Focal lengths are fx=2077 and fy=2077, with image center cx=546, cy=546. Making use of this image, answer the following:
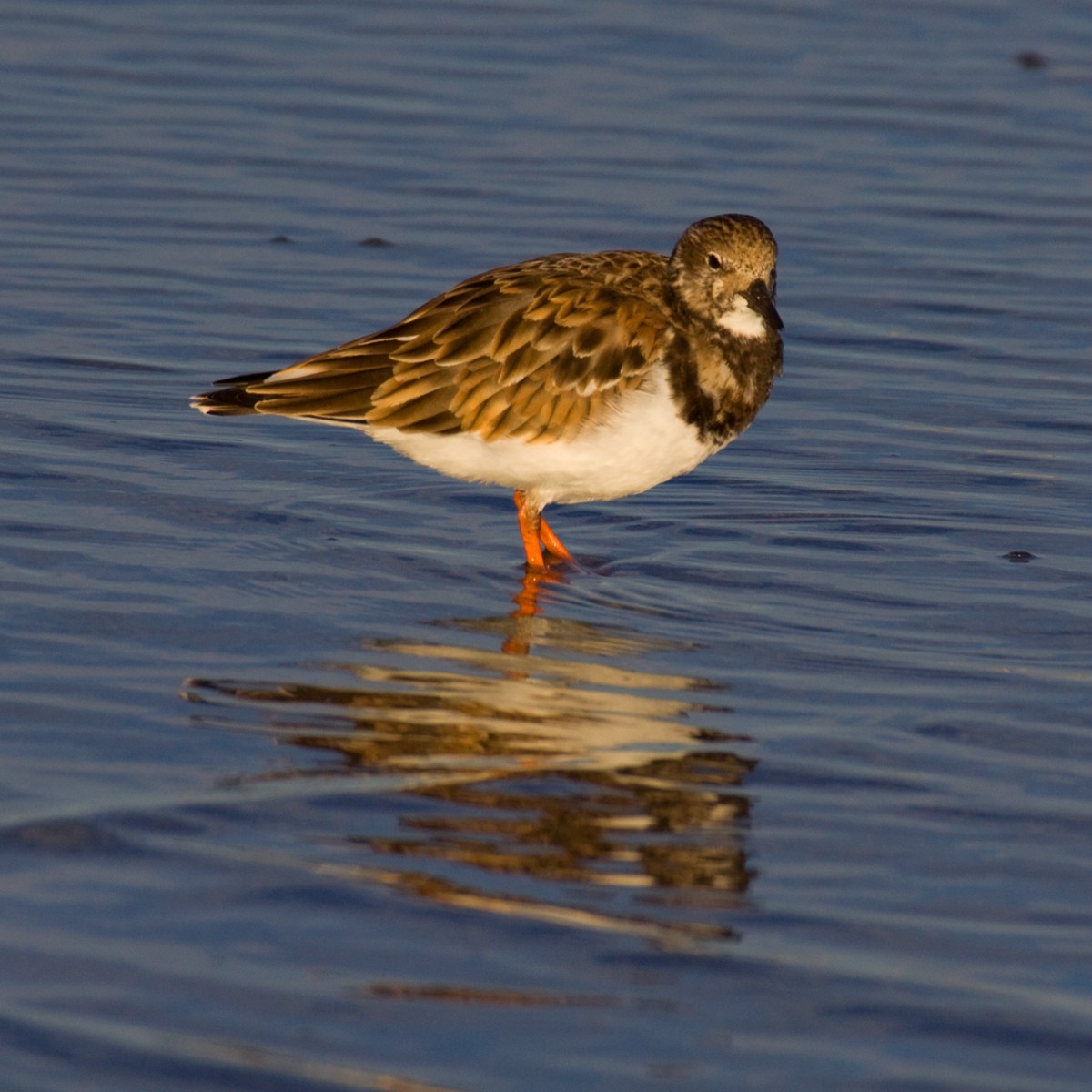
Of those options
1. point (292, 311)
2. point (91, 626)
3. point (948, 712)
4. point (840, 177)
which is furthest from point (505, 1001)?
point (840, 177)

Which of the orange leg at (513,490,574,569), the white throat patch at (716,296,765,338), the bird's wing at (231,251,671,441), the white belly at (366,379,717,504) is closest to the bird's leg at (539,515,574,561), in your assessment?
the orange leg at (513,490,574,569)

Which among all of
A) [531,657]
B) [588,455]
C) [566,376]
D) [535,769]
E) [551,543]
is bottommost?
[535,769]

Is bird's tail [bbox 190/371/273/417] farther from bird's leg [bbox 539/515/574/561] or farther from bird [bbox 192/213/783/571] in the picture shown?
bird's leg [bbox 539/515/574/561]

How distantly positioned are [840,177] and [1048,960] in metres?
10.6

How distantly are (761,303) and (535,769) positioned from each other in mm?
2839

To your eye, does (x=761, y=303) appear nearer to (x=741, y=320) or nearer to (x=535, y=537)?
(x=741, y=320)

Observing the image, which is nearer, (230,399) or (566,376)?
(566,376)

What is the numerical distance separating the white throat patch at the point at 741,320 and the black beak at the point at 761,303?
0.06ft

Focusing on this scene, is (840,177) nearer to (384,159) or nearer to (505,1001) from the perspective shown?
(384,159)

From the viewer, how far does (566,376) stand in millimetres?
8039

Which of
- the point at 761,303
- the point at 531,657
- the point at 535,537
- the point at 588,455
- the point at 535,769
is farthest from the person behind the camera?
the point at 535,537

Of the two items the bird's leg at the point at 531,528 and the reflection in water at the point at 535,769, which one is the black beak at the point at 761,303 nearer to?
the bird's leg at the point at 531,528

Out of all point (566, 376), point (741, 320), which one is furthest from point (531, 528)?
point (741, 320)

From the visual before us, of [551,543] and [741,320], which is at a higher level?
[741,320]
